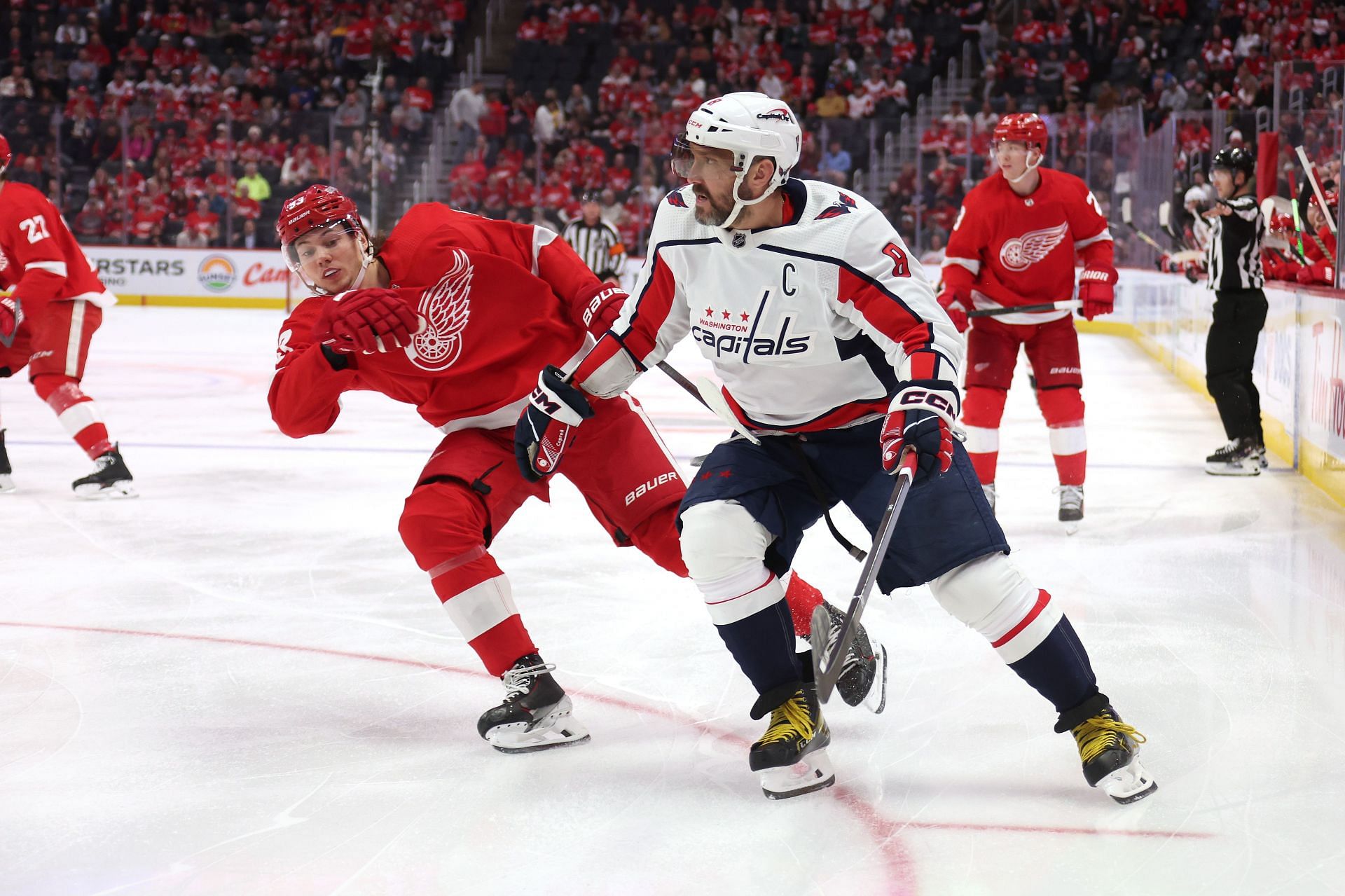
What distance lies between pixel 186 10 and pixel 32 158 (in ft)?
15.6

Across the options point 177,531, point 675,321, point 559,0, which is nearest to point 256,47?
point 559,0

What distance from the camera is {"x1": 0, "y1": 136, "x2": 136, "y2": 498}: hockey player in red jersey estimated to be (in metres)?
4.71

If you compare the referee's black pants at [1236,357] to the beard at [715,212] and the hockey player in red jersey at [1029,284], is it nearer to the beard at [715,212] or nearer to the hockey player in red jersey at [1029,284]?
the hockey player in red jersey at [1029,284]

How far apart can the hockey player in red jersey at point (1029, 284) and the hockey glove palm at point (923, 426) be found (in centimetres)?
243

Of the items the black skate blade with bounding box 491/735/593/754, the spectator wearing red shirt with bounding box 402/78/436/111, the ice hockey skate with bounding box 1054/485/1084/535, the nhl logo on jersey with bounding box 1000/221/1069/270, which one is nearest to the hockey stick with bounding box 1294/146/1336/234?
the nhl logo on jersey with bounding box 1000/221/1069/270

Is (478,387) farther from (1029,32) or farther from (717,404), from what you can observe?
(1029,32)

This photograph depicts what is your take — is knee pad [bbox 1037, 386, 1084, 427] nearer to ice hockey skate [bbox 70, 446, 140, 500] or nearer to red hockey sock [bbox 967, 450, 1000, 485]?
red hockey sock [bbox 967, 450, 1000, 485]

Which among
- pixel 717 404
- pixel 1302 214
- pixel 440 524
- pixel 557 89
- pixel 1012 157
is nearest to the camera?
pixel 440 524

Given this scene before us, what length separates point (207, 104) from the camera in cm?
1727

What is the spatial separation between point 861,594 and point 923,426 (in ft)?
0.98

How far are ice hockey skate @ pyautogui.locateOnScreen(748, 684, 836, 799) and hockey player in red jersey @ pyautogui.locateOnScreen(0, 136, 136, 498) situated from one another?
10.9ft

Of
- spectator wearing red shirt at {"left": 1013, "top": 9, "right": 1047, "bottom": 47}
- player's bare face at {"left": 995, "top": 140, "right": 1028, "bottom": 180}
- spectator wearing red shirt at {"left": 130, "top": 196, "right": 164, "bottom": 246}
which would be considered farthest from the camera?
spectator wearing red shirt at {"left": 1013, "top": 9, "right": 1047, "bottom": 47}

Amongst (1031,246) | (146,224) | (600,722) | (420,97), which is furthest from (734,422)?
(420,97)

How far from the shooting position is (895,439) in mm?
2068
